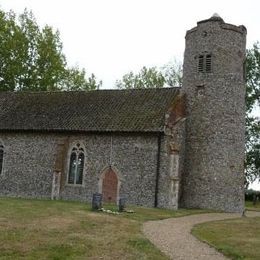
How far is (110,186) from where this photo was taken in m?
32.8

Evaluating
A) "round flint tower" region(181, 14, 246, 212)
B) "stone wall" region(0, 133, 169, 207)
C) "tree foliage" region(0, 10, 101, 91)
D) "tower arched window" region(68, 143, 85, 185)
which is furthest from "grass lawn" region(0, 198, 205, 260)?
"tree foliage" region(0, 10, 101, 91)

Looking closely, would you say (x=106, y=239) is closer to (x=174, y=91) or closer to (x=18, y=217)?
(x=18, y=217)

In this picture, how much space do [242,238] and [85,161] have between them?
57.3ft

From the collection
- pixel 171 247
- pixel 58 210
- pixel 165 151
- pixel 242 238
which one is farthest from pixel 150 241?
pixel 165 151

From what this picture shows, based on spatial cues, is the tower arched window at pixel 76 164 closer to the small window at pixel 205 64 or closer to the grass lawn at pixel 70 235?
the grass lawn at pixel 70 235

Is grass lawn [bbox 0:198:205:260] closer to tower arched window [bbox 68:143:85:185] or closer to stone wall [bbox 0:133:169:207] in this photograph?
stone wall [bbox 0:133:169:207]

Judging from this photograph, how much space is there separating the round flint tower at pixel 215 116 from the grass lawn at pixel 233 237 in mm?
9126

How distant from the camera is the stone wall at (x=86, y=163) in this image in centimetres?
3184

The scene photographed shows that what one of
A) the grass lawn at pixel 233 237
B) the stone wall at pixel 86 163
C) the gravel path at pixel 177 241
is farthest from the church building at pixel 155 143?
the gravel path at pixel 177 241

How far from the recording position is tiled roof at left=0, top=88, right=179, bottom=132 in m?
33.5

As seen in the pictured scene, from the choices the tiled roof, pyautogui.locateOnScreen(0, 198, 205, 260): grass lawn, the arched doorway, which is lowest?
pyautogui.locateOnScreen(0, 198, 205, 260): grass lawn

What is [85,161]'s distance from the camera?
33.9 meters

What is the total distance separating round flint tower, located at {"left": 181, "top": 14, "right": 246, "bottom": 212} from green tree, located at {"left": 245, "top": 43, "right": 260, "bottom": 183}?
16.8 meters

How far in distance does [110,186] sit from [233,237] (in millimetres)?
15382
